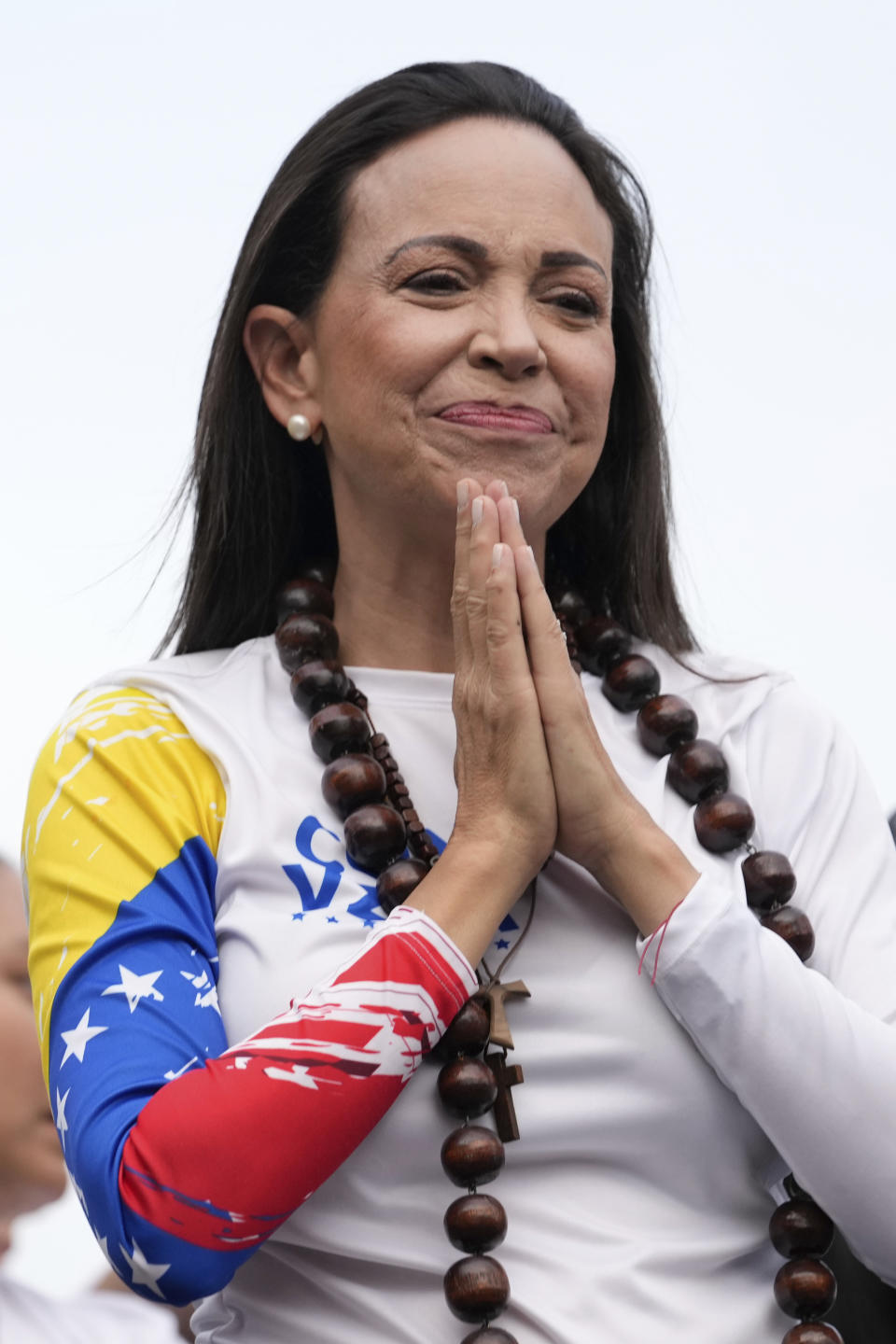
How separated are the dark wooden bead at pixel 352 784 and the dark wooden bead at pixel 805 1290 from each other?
0.84 m

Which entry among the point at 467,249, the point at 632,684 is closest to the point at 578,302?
the point at 467,249

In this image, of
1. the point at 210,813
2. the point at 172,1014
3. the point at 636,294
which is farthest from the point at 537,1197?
the point at 636,294

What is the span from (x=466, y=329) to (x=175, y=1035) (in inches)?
43.0

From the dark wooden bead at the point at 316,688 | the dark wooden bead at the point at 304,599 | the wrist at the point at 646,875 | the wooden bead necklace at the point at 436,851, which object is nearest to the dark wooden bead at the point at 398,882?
the wooden bead necklace at the point at 436,851

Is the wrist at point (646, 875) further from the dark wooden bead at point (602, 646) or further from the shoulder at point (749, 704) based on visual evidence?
the dark wooden bead at point (602, 646)

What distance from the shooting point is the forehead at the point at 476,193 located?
2.57m

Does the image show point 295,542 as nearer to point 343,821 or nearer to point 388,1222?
point 343,821

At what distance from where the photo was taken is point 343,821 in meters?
2.43

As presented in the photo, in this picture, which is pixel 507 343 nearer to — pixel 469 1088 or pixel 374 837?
pixel 374 837

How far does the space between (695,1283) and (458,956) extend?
519 millimetres

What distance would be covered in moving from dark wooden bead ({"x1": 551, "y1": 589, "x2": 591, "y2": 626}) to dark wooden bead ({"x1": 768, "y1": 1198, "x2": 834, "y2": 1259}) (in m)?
1.07

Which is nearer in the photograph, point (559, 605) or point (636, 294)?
point (559, 605)

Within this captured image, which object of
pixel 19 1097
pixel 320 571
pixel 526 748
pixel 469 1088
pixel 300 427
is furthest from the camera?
pixel 320 571

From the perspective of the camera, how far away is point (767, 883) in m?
2.43
